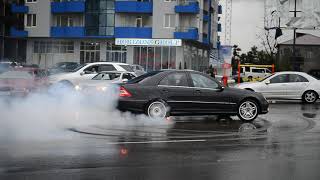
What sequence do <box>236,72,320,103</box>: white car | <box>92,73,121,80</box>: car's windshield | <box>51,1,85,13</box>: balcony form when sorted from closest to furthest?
1. <box>92,73,121,80</box>: car's windshield
2. <box>236,72,320,103</box>: white car
3. <box>51,1,85,13</box>: balcony

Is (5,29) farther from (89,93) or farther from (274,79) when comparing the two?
(89,93)

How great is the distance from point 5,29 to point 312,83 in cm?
5331

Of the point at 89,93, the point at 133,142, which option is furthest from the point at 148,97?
the point at 133,142

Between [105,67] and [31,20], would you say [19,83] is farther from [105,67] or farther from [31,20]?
[31,20]

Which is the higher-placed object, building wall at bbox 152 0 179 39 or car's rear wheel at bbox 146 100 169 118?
building wall at bbox 152 0 179 39

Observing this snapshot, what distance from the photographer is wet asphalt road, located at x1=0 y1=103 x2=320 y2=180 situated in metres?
7.60

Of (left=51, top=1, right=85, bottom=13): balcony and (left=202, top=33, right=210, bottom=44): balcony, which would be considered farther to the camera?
(left=202, top=33, right=210, bottom=44): balcony

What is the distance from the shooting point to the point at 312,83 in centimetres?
2317

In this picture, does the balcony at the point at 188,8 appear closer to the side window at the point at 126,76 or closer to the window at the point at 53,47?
the window at the point at 53,47

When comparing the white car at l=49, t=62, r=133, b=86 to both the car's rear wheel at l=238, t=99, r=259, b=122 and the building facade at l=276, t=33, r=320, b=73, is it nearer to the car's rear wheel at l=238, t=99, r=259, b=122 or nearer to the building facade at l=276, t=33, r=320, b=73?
the car's rear wheel at l=238, t=99, r=259, b=122

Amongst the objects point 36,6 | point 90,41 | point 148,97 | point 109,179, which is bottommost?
point 109,179

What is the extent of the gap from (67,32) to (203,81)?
5397cm

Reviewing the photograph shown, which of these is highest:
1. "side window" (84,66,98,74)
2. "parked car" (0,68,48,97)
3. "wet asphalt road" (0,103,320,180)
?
"side window" (84,66,98,74)

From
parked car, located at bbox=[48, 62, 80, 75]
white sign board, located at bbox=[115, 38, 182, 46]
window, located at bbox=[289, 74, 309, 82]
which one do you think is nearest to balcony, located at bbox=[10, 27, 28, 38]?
white sign board, located at bbox=[115, 38, 182, 46]
